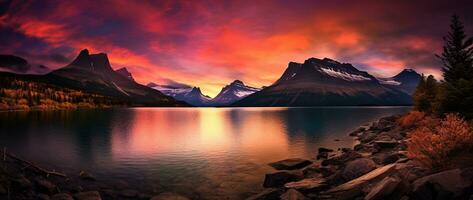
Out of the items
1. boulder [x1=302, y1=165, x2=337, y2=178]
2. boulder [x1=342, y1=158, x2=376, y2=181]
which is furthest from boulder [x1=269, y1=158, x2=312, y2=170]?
boulder [x1=342, y1=158, x2=376, y2=181]

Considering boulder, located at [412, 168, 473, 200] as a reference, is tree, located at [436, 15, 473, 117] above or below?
above

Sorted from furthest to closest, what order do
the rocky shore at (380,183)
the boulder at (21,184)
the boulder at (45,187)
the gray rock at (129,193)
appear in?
the gray rock at (129,193), the boulder at (45,187), the boulder at (21,184), the rocky shore at (380,183)

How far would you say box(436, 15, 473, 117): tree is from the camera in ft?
121

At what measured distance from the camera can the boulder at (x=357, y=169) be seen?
20969 mm

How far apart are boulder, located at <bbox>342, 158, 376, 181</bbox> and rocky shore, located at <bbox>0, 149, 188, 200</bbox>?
11549 mm

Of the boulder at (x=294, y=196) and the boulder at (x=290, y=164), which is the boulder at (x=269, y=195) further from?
the boulder at (x=290, y=164)

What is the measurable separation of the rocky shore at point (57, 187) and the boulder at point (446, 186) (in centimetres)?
1417

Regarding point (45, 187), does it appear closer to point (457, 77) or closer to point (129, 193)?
point (129, 193)

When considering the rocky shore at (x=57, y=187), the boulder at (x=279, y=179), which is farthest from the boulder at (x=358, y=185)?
the rocky shore at (x=57, y=187)

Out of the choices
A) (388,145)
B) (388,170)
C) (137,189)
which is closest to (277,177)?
(388,170)

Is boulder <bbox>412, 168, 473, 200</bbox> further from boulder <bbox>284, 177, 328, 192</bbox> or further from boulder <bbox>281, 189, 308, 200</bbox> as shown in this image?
boulder <bbox>284, 177, 328, 192</bbox>

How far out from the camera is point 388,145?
33.4m

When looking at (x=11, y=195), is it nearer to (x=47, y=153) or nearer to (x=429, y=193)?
(x=429, y=193)

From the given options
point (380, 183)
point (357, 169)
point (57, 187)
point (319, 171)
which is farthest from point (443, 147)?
point (57, 187)
